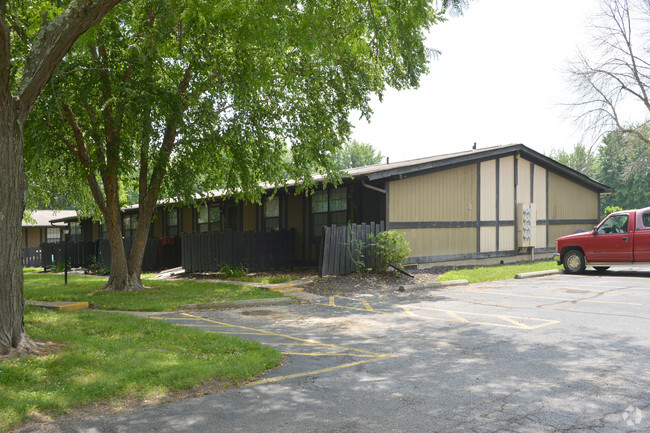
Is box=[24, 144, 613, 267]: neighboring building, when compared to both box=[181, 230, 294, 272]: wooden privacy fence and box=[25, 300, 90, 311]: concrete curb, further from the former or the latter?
box=[25, 300, 90, 311]: concrete curb

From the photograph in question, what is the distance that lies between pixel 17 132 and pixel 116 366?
11.0 ft

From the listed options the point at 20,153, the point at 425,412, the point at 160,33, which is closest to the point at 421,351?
the point at 425,412

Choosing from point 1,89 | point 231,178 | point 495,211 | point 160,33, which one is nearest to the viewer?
point 1,89

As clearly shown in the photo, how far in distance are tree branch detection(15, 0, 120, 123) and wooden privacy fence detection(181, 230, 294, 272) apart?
1250cm

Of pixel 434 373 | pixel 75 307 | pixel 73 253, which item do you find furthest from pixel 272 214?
pixel 434 373

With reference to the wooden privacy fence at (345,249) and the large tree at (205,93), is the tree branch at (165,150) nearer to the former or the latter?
the large tree at (205,93)

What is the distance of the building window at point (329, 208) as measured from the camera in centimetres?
1889

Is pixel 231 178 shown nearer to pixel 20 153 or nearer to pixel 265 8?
pixel 265 8

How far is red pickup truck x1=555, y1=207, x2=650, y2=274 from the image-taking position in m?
16.0

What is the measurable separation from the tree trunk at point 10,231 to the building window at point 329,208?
12938 mm

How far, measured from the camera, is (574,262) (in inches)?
692

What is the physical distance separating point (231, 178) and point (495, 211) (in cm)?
1141

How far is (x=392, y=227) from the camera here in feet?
56.6

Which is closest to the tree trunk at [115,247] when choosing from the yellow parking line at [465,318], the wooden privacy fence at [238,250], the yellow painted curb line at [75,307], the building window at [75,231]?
the yellow painted curb line at [75,307]
